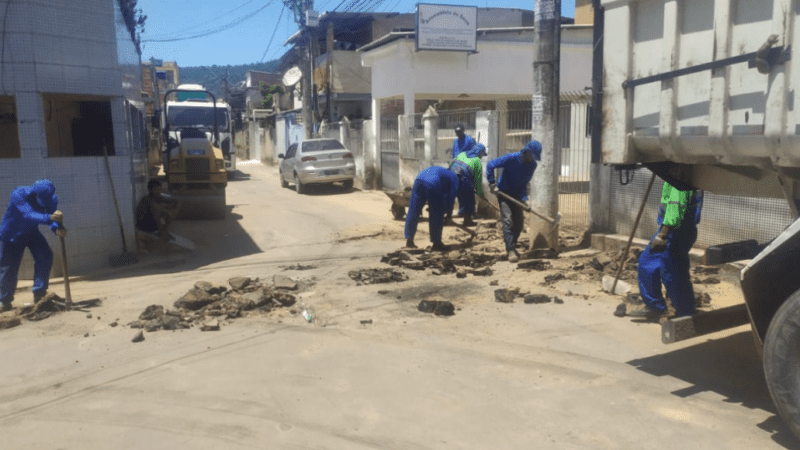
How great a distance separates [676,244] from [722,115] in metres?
1.93

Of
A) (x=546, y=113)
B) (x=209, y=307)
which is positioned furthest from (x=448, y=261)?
(x=209, y=307)

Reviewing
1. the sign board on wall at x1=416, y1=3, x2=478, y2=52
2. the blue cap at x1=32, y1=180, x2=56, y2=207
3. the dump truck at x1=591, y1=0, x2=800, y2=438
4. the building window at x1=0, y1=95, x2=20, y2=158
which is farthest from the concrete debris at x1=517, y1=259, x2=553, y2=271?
the sign board on wall at x1=416, y1=3, x2=478, y2=52

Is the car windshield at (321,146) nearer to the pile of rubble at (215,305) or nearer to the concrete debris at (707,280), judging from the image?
the pile of rubble at (215,305)

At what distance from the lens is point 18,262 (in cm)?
715

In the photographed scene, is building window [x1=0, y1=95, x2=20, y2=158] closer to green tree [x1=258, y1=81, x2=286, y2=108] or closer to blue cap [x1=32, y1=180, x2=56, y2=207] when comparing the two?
blue cap [x1=32, y1=180, x2=56, y2=207]

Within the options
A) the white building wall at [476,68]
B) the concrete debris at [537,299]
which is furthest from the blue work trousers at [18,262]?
the white building wall at [476,68]

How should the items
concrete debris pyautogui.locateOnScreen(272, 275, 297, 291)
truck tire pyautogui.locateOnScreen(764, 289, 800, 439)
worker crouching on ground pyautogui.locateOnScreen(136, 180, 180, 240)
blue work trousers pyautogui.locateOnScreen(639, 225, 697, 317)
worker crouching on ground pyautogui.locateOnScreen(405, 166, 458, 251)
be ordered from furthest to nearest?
worker crouching on ground pyautogui.locateOnScreen(136, 180, 180, 240) → worker crouching on ground pyautogui.locateOnScreen(405, 166, 458, 251) → concrete debris pyautogui.locateOnScreen(272, 275, 297, 291) → blue work trousers pyautogui.locateOnScreen(639, 225, 697, 317) → truck tire pyautogui.locateOnScreen(764, 289, 800, 439)

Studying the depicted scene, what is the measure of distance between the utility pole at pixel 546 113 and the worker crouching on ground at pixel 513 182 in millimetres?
269

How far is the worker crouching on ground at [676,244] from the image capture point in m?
5.49

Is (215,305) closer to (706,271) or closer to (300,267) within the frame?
(300,267)

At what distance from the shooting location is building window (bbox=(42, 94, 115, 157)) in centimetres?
1055

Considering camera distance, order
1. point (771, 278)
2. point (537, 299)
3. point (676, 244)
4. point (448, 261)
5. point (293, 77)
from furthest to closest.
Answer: point (293, 77) < point (448, 261) < point (537, 299) < point (676, 244) < point (771, 278)

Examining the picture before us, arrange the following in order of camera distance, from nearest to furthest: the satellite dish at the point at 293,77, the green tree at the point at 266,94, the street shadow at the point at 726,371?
the street shadow at the point at 726,371, the satellite dish at the point at 293,77, the green tree at the point at 266,94

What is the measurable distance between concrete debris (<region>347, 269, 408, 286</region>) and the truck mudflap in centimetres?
464
